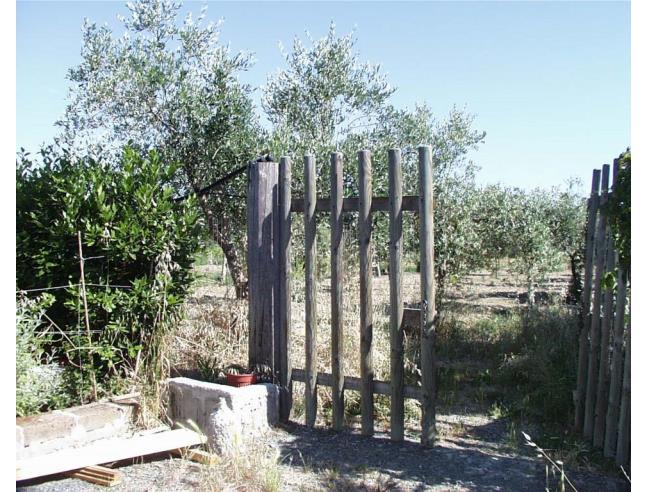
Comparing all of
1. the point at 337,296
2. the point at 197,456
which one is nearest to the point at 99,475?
the point at 197,456

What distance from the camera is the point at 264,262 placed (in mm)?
5469

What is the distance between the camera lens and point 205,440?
480 cm

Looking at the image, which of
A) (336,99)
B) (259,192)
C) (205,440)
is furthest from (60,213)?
(336,99)

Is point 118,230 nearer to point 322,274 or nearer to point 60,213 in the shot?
point 60,213

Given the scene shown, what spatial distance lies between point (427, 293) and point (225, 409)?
5.67 ft

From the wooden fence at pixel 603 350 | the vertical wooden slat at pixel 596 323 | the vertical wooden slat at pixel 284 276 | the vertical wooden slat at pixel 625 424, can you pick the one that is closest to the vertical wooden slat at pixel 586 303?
the wooden fence at pixel 603 350

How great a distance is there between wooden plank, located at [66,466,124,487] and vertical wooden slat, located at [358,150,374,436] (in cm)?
187

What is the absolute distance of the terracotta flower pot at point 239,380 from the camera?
5188 millimetres

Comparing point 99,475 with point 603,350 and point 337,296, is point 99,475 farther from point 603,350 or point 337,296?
point 603,350

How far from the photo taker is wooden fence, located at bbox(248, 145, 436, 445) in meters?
4.79

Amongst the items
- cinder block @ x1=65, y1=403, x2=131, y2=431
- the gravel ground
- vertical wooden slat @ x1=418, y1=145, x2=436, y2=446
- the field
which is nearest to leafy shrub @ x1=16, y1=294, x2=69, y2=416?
cinder block @ x1=65, y1=403, x2=131, y2=431
